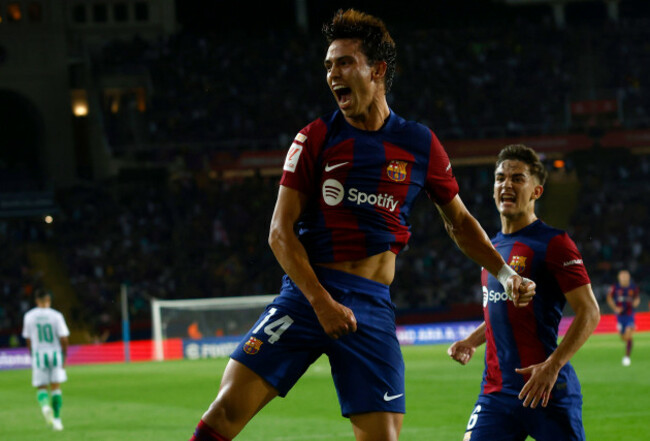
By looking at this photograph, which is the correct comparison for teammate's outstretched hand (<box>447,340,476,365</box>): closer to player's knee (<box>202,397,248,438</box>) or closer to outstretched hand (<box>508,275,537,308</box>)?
outstretched hand (<box>508,275,537,308</box>)

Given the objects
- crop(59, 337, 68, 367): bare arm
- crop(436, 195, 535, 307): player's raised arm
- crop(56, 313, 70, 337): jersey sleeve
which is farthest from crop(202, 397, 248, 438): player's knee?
crop(56, 313, 70, 337): jersey sleeve

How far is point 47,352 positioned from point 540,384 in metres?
9.59

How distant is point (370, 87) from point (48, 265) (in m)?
32.8

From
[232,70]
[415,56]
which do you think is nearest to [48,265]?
[232,70]

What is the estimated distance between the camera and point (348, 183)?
3949mm

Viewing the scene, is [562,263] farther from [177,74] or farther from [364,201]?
[177,74]

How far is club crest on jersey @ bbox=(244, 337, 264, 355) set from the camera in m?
3.91

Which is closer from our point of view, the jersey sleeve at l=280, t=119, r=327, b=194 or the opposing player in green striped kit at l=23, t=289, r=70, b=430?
the jersey sleeve at l=280, t=119, r=327, b=194

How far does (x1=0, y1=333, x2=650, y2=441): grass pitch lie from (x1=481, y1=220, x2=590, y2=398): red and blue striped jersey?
534cm

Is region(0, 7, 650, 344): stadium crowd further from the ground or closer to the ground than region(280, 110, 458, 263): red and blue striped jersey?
further from the ground

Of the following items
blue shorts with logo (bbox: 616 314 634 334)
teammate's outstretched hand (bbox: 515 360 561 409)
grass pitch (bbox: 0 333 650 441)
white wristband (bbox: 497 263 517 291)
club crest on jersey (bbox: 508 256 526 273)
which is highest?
club crest on jersey (bbox: 508 256 526 273)

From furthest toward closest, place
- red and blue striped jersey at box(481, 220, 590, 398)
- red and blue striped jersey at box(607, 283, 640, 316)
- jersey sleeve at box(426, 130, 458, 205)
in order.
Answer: red and blue striped jersey at box(607, 283, 640, 316), red and blue striped jersey at box(481, 220, 590, 398), jersey sleeve at box(426, 130, 458, 205)

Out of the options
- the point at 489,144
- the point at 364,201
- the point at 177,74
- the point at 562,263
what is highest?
the point at 177,74

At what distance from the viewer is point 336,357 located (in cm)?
394
